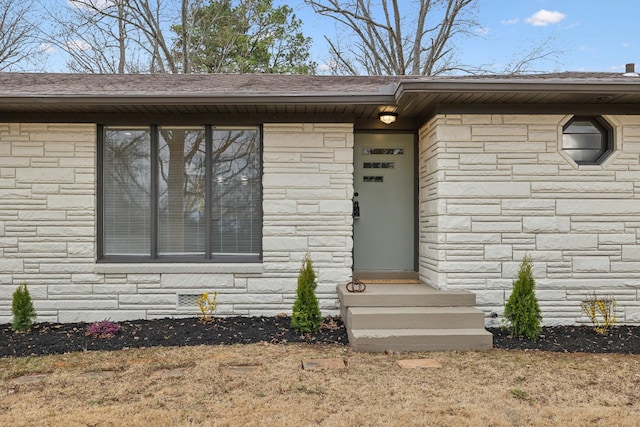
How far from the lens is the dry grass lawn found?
9.55 feet

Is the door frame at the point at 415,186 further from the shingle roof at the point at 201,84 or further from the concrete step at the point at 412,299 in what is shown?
the concrete step at the point at 412,299

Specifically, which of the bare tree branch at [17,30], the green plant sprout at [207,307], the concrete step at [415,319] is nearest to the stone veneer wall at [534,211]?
the concrete step at [415,319]

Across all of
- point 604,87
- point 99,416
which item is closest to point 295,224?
point 99,416

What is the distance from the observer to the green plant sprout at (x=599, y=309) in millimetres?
5086

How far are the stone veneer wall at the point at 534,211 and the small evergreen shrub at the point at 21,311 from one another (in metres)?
4.49

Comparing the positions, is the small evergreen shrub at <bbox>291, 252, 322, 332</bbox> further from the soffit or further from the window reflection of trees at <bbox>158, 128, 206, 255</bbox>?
the soffit

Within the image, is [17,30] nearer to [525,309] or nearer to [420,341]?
[420,341]

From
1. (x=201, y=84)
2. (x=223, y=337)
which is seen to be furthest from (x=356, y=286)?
(x=201, y=84)

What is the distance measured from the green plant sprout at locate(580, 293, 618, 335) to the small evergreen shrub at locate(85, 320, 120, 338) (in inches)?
201

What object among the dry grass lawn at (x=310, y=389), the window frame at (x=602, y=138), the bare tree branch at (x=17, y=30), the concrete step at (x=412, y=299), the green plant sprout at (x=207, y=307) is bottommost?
the dry grass lawn at (x=310, y=389)

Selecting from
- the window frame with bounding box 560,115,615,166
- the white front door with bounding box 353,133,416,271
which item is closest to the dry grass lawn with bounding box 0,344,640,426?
the white front door with bounding box 353,133,416,271

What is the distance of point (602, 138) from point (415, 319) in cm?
304

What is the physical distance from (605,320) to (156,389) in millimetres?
4531

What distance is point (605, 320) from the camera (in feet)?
16.2
